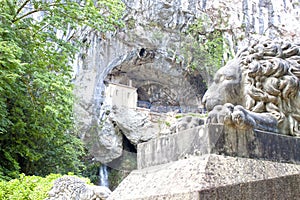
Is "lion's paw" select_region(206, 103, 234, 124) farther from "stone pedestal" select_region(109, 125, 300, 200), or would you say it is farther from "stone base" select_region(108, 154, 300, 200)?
"stone base" select_region(108, 154, 300, 200)

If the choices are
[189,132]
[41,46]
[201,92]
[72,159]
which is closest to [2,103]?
[41,46]

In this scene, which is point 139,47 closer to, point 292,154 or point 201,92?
point 201,92

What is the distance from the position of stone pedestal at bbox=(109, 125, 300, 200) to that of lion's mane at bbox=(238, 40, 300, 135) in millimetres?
228

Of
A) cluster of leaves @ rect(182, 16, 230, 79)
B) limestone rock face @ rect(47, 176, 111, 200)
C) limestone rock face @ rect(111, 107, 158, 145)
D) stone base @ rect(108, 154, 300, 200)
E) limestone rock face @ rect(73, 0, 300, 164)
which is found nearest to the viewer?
stone base @ rect(108, 154, 300, 200)

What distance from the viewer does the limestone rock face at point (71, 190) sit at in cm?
472

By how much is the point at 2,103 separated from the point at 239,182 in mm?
5656

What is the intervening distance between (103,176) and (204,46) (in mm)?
8826

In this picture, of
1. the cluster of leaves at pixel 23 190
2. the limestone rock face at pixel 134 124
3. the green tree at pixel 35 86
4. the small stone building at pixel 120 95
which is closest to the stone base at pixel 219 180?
the cluster of leaves at pixel 23 190

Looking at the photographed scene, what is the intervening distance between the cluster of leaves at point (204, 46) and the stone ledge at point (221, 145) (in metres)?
16.6

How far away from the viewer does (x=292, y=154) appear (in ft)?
7.55

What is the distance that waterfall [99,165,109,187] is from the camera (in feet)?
53.4

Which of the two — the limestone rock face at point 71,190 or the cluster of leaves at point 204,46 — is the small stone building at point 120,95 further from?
the limestone rock face at point 71,190

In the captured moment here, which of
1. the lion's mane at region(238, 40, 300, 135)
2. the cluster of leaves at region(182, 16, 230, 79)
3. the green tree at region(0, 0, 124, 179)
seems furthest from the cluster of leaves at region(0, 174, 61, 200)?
the cluster of leaves at region(182, 16, 230, 79)

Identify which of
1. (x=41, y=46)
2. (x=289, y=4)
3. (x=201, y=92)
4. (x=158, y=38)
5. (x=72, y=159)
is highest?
(x=289, y=4)
